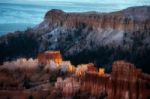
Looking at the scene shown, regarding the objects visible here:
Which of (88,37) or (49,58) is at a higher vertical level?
(49,58)

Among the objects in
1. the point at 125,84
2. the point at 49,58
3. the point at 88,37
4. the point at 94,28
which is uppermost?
the point at 125,84

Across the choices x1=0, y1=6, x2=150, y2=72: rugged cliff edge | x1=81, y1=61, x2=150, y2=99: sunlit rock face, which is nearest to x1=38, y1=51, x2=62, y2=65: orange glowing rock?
x1=0, y1=6, x2=150, y2=72: rugged cliff edge

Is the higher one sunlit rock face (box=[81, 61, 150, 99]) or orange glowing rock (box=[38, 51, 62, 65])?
sunlit rock face (box=[81, 61, 150, 99])

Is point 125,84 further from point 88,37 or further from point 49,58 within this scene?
point 88,37

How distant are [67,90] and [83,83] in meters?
1.57

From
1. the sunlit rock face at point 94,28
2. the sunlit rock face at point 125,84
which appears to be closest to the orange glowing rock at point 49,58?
the sunlit rock face at point 94,28

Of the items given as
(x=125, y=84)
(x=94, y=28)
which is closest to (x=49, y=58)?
(x=125, y=84)

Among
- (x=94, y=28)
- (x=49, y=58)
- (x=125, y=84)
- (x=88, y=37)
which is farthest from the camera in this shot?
(x=94, y=28)

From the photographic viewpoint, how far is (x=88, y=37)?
3391 inches

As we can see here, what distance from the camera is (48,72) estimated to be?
6309cm

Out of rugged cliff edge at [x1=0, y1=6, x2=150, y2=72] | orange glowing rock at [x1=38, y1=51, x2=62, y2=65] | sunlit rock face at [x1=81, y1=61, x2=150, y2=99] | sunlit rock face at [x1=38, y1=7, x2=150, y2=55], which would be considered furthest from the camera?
sunlit rock face at [x1=38, y1=7, x2=150, y2=55]

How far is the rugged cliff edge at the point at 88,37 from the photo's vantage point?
7550cm

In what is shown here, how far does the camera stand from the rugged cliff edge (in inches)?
2972

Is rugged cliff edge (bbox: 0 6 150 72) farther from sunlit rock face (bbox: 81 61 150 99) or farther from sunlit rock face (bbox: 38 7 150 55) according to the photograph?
sunlit rock face (bbox: 81 61 150 99)
